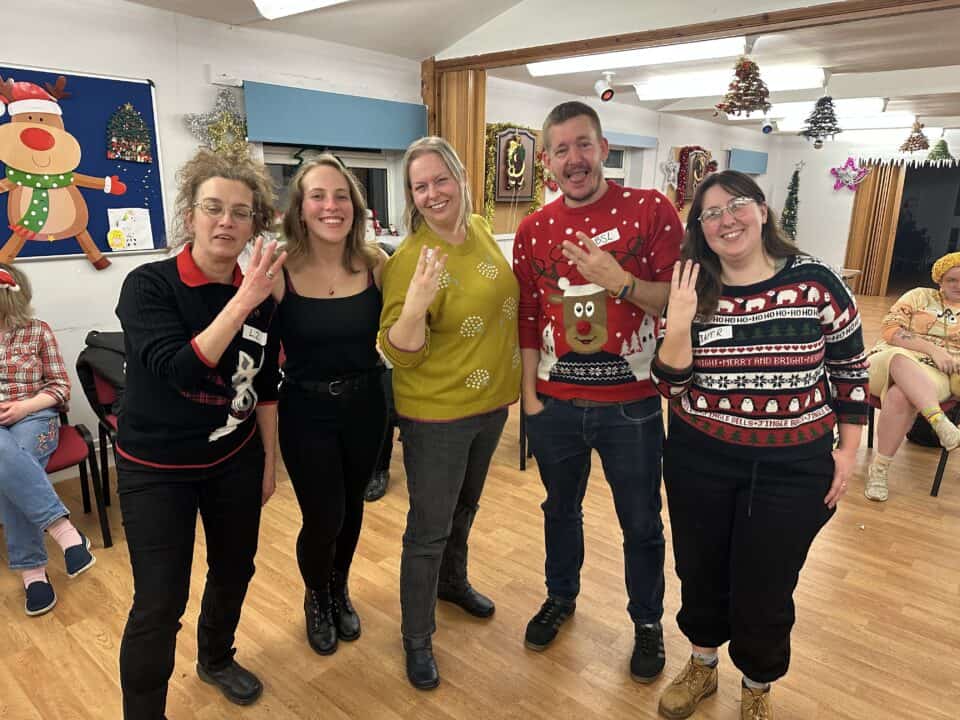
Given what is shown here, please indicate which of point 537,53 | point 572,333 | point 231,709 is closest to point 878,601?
point 572,333

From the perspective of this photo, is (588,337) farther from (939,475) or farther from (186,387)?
(939,475)

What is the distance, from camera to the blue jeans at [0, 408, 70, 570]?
2430 millimetres

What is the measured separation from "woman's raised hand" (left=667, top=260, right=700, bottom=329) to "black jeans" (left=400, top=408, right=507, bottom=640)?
61 cm

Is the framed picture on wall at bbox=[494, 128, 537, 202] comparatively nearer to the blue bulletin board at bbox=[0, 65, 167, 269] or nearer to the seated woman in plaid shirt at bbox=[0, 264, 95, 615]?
the blue bulletin board at bbox=[0, 65, 167, 269]

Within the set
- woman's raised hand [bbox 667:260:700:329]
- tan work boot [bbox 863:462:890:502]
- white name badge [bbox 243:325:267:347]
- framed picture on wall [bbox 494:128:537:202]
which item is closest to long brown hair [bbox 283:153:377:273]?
white name badge [bbox 243:325:267:347]

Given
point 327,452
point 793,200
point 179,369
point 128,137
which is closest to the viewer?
point 179,369

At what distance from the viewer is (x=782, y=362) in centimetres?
150

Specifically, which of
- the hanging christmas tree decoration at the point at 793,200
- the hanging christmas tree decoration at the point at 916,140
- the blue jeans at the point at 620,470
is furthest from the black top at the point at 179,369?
the hanging christmas tree decoration at the point at 793,200

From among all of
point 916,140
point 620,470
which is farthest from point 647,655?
point 916,140

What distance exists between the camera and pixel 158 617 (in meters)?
1.54

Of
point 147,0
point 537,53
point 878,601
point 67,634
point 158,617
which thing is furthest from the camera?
point 537,53

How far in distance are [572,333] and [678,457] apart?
0.44m

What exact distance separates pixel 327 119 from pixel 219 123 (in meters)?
0.80

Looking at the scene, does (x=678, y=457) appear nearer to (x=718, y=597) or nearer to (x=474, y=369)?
(x=718, y=597)
